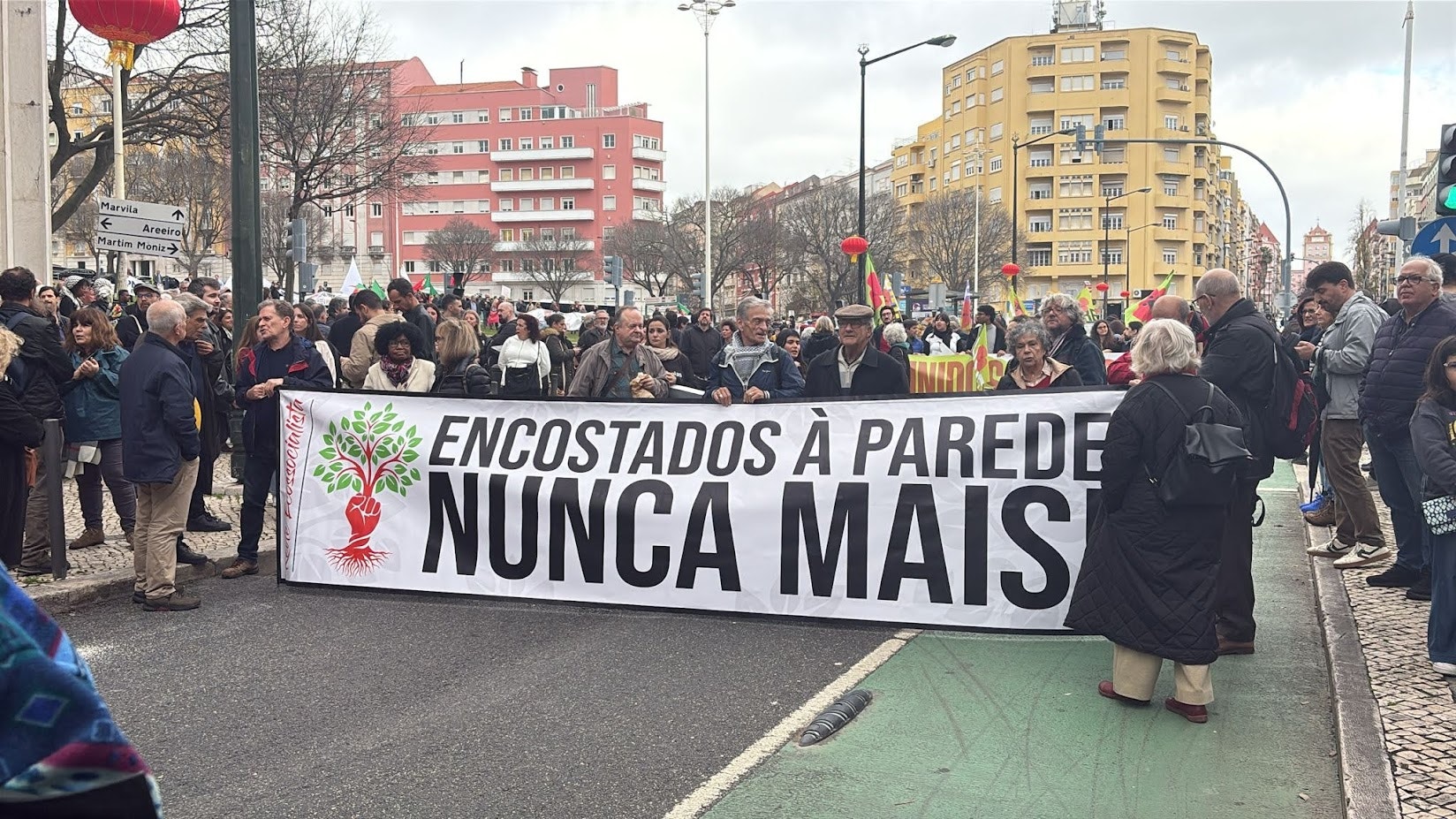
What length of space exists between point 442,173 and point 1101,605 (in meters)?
112

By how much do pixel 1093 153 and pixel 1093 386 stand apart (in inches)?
3769

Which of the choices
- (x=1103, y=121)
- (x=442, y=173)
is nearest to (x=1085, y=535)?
(x=1103, y=121)

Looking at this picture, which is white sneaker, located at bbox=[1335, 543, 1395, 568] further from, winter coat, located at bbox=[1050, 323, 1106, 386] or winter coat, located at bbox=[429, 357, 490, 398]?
winter coat, located at bbox=[429, 357, 490, 398]

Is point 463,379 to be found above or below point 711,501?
above

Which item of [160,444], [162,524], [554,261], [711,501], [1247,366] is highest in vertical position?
[554,261]

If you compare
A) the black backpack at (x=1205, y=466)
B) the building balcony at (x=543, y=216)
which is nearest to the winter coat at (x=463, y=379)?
the black backpack at (x=1205, y=466)

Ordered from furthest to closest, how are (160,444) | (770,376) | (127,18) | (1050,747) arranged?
(127,18) → (770,376) → (160,444) → (1050,747)

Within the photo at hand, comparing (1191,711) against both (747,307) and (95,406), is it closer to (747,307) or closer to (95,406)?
(747,307)

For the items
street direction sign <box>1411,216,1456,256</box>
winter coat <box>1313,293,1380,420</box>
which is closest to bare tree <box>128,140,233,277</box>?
street direction sign <box>1411,216,1456,256</box>

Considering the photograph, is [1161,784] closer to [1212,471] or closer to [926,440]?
[1212,471]

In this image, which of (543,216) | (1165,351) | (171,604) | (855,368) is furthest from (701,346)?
(543,216)

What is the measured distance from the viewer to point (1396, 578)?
7.57m

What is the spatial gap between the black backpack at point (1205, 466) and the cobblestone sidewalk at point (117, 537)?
6620 millimetres

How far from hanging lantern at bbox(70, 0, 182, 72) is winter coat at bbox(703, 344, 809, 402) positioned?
7.05m
